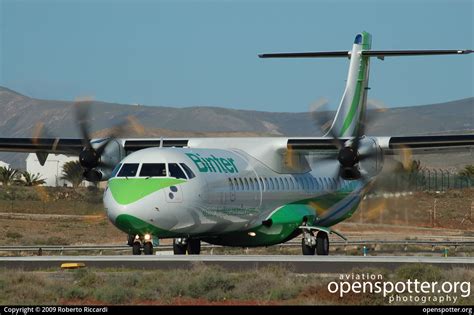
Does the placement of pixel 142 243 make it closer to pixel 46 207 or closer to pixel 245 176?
pixel 245 176

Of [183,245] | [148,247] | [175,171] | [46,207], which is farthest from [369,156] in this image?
[46,207]

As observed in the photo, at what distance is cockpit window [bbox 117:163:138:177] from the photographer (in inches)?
1217

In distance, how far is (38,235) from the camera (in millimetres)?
61688

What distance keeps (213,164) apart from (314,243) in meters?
5.22

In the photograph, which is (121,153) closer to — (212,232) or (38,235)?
(212,232)

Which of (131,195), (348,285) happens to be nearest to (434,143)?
(131,195)

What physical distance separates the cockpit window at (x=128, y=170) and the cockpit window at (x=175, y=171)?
0.98 meters

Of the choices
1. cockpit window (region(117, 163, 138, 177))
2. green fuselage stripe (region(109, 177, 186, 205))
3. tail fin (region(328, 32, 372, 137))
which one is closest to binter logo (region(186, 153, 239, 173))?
green fuselage stripe (region(109, 177, 186, 205))

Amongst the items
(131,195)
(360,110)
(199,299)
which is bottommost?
(199,299)

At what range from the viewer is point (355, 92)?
4184cm

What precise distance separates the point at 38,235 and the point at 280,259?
113ft
